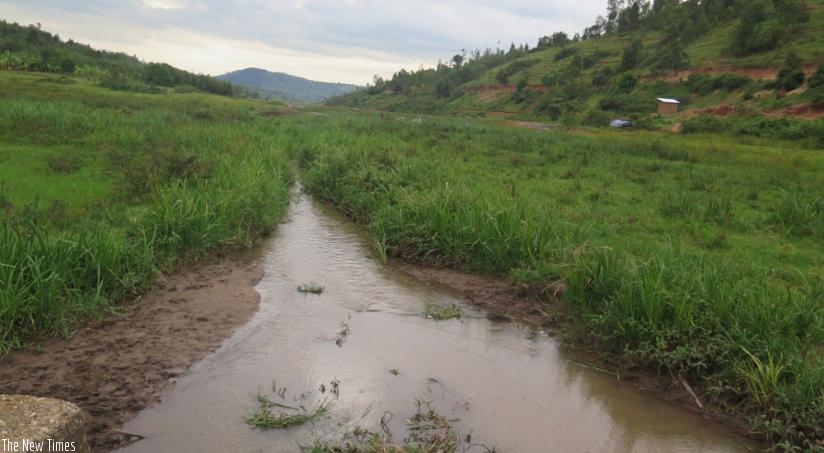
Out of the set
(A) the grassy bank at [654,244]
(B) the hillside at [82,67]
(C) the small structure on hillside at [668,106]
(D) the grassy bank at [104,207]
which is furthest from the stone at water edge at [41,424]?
(B) the hillside at [82,67]

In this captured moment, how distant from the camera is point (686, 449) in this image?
439cm

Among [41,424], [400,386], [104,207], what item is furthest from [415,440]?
[104,207]

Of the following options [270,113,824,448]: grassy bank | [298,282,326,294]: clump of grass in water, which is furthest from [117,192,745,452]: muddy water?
[270,113,824,448]: grassy bank

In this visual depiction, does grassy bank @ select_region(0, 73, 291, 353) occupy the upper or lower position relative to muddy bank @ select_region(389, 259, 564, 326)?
upper

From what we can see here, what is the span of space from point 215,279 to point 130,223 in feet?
5.15

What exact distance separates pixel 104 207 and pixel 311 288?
370cm

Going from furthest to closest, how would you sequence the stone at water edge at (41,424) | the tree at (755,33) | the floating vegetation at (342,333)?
the tree at (755,33) → the floating vegetation at (342,333) → the stone at water edge at (41,424)

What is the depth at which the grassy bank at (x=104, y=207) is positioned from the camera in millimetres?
5301

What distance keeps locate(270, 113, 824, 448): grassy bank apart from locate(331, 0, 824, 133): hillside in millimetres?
19352

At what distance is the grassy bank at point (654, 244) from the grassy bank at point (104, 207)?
7.97 ft

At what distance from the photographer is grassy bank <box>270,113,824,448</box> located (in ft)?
16.2

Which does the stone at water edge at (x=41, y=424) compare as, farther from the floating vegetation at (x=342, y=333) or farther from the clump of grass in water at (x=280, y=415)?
the floating vegetation at (x=342, y=333)

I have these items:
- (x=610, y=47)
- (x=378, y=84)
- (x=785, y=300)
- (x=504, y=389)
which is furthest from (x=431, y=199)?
(x=378, y=84)

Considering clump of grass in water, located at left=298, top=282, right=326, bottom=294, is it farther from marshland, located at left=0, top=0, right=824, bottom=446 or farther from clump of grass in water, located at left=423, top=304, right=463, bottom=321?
clump of grass in water, located at left=423, top=304, right=463, bottom=321
